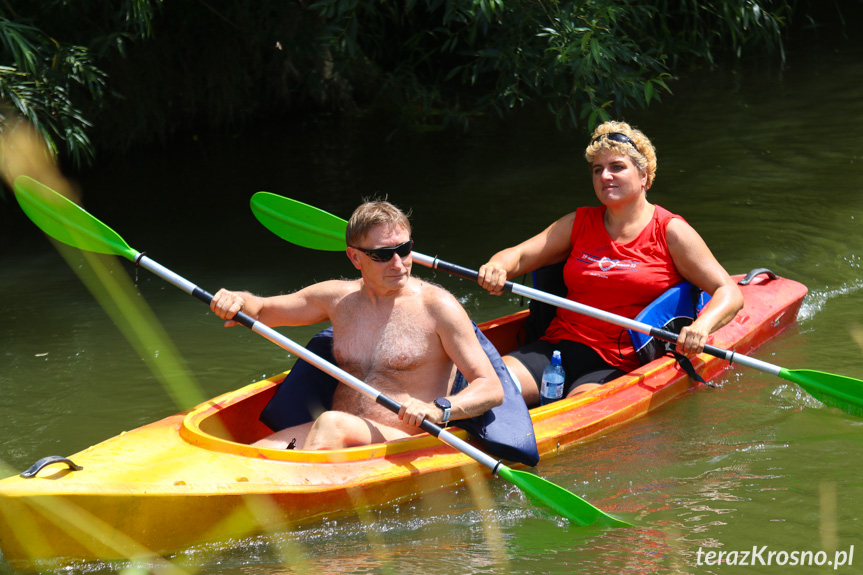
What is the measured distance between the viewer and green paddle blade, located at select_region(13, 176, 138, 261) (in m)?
4.71

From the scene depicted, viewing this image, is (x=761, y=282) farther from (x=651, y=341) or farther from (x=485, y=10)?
(x=485, y=10)

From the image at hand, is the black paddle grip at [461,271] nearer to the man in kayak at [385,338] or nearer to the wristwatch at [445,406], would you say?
the man in kayak at [385,338]

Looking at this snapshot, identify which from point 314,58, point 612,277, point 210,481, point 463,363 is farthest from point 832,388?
point 314,58

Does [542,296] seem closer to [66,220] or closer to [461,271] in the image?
[461,271]

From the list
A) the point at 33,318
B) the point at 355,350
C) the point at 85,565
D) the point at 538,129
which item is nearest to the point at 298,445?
the point at 355,350

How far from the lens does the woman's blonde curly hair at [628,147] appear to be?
4590mm

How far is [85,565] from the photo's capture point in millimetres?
3545

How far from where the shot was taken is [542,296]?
4.67 m

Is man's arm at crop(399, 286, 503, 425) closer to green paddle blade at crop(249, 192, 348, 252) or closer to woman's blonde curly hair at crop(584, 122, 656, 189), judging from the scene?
woman's blonde curly hair at crop(584, 122, 656, 189)

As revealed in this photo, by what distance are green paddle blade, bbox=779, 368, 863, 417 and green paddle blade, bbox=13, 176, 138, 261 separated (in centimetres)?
318

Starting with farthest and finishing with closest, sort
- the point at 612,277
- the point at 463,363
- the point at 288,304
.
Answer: the point at 612,277 < the point at 288,304 < the point at 463,363

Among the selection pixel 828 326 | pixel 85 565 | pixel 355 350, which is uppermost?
pixel 828 326

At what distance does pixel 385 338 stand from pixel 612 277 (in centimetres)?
131

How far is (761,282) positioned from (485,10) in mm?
2298
